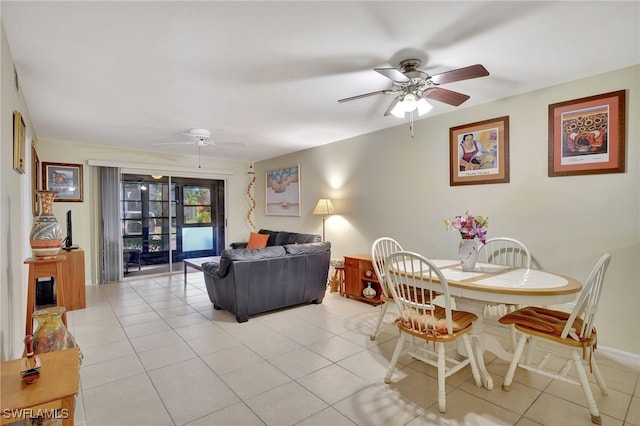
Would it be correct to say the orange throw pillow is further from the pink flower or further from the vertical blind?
the pink flower

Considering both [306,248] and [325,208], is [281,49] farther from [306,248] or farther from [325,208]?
[325,208]

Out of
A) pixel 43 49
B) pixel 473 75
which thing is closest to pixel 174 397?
pixel 43 49

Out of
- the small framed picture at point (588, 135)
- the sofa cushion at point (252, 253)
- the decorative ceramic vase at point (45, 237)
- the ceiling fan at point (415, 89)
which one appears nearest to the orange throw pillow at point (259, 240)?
the sofa cushion at point (252, 253)

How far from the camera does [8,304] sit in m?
1.91

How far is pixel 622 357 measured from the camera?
8.68 feet

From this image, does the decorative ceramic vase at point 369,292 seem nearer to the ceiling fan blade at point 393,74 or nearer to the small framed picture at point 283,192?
the small framed picture at point 283,192

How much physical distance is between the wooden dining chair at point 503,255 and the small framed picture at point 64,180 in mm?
6056

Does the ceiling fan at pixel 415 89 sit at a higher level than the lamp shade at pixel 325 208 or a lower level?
higher

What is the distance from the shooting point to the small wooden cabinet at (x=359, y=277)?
14.0 ft

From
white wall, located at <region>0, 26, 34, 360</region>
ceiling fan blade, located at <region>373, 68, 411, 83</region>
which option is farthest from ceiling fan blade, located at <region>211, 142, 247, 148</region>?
ceiling fan blade, located at <region>373, 68, 411, 83</region>

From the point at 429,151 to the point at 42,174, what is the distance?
19.0ft

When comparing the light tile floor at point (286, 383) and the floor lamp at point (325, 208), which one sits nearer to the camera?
the light tile floor at point (286, 383)

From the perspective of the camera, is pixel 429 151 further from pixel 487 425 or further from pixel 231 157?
pixel 231 157

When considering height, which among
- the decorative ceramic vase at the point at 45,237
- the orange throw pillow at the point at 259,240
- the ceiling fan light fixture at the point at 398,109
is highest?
the ceiling fan light fixture at the point at 398,109
